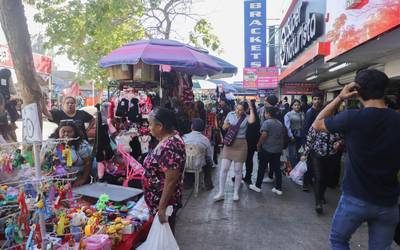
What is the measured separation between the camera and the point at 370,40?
5.07m

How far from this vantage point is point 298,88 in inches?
624

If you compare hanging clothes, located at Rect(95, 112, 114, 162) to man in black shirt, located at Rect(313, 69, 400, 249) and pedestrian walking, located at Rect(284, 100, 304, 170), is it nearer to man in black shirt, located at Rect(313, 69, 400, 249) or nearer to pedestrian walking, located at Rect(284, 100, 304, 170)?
man in black shirt, located at Rect(313, 69, 400, 249)

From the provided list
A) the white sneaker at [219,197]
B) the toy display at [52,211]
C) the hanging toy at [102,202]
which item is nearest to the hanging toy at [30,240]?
the toy display at [52,211]

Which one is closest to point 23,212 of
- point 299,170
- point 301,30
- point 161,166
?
point 161,166

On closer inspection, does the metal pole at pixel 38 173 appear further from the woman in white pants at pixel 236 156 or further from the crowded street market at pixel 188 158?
the woman in white pants at pixel 236 156

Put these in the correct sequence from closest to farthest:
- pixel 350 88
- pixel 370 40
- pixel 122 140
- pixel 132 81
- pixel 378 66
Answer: pixel 350 88, pixel 370 40, pixel 122 140, pixel 132 81, pixel 378 66

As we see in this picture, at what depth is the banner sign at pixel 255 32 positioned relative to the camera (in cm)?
1688

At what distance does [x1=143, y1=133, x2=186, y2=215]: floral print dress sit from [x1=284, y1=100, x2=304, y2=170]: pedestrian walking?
478 centimetres

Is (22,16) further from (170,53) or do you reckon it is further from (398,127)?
(398,127)

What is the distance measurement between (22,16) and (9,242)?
307 cm

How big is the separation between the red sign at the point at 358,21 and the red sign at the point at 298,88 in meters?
7.98

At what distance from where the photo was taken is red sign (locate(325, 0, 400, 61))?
170 inches

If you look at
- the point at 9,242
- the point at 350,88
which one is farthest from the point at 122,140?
the point at 350,88

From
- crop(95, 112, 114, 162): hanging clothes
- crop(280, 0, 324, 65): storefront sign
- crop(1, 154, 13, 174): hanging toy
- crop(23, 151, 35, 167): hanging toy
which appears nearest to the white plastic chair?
crop(95, 112, 114, 162): hanging clothes
